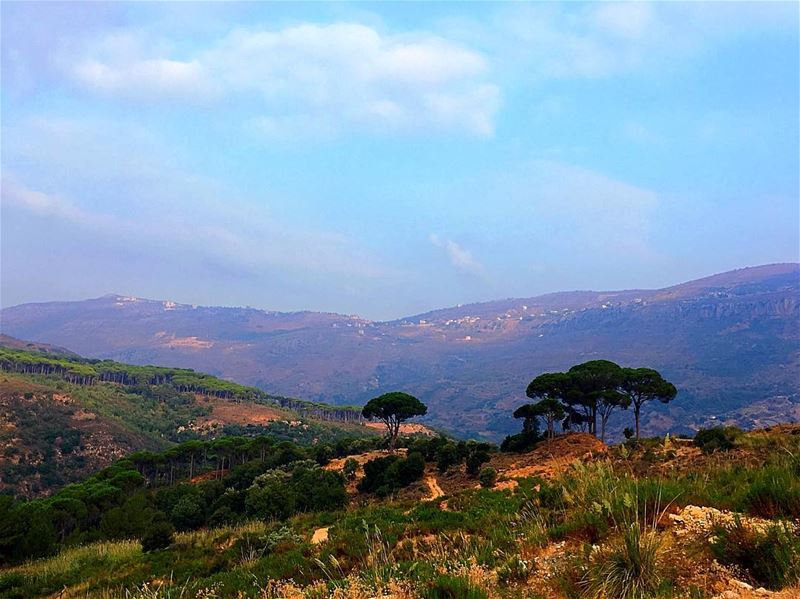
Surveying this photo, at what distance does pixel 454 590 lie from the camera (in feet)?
16.5

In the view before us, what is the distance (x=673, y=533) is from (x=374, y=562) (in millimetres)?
4093

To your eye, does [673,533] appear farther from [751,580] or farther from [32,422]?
[32,422]

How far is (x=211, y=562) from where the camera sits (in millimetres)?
13117

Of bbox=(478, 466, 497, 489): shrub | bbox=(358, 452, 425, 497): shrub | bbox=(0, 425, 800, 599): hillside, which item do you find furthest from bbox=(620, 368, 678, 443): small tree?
bbox=(358, 452, 425, 497): shrub

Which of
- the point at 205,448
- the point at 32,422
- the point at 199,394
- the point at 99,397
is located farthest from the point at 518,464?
the point at 199,394

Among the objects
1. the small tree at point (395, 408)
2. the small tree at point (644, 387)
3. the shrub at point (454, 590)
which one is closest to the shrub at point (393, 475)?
the small tree at point (395, 408)

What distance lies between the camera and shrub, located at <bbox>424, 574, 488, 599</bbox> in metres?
4.88

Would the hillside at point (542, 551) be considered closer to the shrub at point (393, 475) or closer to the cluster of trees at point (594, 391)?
the shrub at point (393, 475)

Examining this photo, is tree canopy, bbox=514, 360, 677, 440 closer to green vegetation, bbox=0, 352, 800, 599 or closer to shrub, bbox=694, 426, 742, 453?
green vegetation, bbox=0, 352, 800, 599

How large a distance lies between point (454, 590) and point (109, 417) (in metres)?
116

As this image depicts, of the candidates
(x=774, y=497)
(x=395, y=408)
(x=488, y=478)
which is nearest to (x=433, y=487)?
(x=488, y=478)

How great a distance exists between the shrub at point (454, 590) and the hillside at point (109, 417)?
8388 cm

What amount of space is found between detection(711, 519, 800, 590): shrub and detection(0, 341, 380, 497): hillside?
86.1 m

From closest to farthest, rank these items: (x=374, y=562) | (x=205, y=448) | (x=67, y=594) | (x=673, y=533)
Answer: (x=673, y=533), (x=374, y=562), (x=67, y=594), (x=205, y=448)
